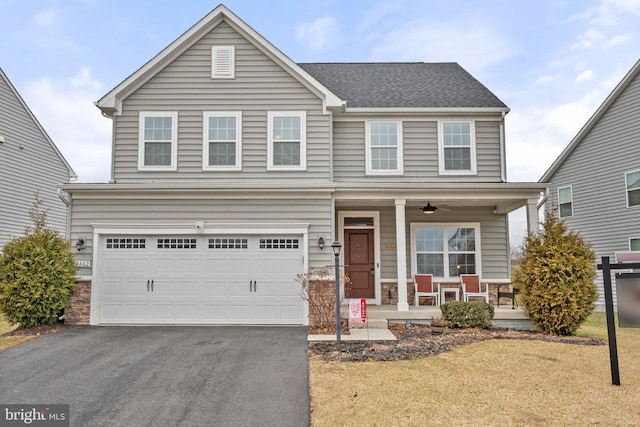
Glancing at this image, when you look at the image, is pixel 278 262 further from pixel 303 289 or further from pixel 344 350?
pixel 344 350

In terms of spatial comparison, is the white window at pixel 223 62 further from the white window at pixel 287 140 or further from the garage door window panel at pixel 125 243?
the garage door window panel at pixel 125 243

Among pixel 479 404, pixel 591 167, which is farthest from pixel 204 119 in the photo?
pixel 591 167

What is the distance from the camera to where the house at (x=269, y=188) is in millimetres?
9609

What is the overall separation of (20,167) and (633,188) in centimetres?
2253

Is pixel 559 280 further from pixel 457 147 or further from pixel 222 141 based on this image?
pixel 222 141

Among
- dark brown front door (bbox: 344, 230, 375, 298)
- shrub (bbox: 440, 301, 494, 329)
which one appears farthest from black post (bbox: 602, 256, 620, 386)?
dark brown front door (bbox: 344, 230, 375, 298)

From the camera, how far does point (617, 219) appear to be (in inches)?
545

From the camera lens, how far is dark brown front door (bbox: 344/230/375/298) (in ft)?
37.3

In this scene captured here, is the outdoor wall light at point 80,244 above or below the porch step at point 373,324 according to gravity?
above

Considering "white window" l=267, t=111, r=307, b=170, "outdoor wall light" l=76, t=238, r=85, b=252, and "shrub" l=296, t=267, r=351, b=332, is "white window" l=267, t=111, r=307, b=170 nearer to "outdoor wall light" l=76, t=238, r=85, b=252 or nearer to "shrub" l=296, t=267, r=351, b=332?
"shrub" l=296, t=267, r=351, b=332

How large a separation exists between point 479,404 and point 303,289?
17.0 ft

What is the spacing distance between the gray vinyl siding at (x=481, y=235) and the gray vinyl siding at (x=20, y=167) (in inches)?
506

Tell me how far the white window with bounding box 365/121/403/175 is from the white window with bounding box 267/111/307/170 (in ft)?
6.57

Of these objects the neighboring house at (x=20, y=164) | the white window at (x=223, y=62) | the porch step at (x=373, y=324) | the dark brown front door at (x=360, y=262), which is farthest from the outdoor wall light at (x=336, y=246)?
the neighboring house at (x=20, y=164)
